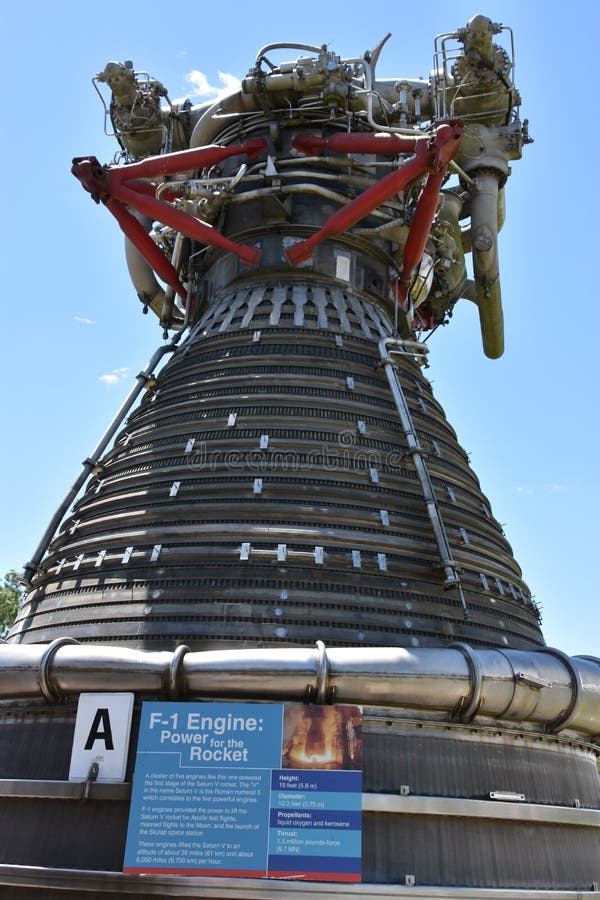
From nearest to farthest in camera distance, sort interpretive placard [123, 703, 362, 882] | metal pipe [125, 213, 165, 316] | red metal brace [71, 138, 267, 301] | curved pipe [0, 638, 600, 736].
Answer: interpretive placard [123, 703, 362, 882], curved pipe [0, 638, 600, 736], red metal brace [71, 138, 267, 301], metal pipe [125, 213, 165, 316]

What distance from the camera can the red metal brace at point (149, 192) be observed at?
14.7 meters

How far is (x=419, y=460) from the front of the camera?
12.2 meters

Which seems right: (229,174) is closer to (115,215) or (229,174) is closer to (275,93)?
(275,93)

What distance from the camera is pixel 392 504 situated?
461 inches

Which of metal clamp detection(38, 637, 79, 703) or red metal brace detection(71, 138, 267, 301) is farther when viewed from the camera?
red metal brace detection(71, 138, 267, 301)

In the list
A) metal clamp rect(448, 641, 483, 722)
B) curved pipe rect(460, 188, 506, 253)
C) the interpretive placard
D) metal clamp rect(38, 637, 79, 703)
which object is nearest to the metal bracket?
the interpretive placard

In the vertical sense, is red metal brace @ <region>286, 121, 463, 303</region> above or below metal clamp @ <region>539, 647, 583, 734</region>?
above

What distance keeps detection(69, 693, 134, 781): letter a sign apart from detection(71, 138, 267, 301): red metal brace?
29.3ft

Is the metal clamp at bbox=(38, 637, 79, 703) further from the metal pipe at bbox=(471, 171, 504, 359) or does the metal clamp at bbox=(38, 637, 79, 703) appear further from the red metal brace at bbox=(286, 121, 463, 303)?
the metal pipe at bbox=(471, 171, 504, 359)

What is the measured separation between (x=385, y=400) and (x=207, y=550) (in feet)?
14.1

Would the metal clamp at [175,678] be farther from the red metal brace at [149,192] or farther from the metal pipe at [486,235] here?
the metal pipe at [486,235]

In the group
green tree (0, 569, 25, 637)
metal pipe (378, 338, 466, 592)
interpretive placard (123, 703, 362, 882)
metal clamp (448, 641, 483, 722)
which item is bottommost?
interpretive placard (123, 703, 362, 882)

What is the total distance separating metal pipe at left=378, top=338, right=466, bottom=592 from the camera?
10.9m

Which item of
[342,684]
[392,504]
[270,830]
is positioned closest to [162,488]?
[392,504]
